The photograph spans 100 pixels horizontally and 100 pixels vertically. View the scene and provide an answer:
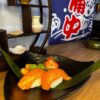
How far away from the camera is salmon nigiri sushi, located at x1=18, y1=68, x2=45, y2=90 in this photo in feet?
1.90

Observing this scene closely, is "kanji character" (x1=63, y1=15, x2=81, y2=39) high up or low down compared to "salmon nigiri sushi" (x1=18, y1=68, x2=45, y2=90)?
up

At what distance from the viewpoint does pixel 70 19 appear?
145 centimetres

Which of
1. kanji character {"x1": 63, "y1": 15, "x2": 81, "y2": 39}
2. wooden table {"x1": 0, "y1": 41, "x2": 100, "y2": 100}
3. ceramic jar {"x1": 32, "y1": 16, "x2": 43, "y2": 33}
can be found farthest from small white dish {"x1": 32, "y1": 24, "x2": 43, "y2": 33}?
kanji character {"x1": 63, "y1": 15, "x2": 81, "y2": 39}

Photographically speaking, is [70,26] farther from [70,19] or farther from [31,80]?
[31,80]

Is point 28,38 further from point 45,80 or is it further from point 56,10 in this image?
point 45,80

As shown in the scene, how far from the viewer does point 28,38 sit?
4.04ft

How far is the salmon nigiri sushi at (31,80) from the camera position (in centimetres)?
58

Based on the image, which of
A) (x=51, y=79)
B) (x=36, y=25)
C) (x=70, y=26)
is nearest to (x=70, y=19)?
(x=70, y=26)

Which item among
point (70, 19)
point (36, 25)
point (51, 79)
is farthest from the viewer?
point (70, 19)

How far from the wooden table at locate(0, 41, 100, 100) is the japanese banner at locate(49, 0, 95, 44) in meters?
0.08

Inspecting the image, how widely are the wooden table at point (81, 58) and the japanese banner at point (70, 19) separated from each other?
0.25 ft

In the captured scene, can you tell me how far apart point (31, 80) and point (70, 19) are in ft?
3.19

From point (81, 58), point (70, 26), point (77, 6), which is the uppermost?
point (77, 6)

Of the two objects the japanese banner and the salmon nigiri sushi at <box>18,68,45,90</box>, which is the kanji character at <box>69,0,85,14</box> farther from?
the salmon nigiri sushi at <box>18,68,45,90</box>
